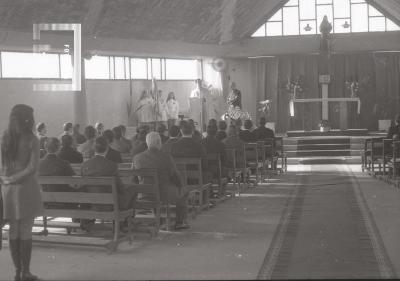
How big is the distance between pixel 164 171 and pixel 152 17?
471 inches

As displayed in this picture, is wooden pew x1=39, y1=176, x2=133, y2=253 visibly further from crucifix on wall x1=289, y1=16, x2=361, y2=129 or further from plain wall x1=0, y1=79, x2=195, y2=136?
crucifix on wall x1=289, y1=16, x2=361, y2=129

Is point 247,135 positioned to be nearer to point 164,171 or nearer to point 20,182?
point 164,171

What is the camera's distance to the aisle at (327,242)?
5.08m

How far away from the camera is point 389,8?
21.5m

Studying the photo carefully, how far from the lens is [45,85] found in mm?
16859

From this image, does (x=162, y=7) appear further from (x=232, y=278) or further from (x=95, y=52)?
(x=232, y=278)

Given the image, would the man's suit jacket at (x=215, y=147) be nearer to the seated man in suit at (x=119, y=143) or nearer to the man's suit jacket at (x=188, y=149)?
the man's suit jacket at (x=188, y=149)

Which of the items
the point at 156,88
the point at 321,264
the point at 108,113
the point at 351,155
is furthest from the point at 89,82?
the point at 321,264

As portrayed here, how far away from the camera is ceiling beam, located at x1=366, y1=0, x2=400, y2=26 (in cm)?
2041

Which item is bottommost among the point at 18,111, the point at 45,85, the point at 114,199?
the point at 114,199

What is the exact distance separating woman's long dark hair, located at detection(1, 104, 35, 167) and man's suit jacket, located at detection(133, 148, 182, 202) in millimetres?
2210

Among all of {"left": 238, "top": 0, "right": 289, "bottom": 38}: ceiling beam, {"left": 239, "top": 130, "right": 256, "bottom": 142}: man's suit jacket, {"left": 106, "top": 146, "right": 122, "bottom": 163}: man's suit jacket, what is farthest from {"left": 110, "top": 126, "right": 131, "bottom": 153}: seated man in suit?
{"left": 238, "top": 0, "right": 289, "bottom": 38}: ceiling beam

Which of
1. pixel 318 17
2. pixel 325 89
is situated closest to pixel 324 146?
pixel 325 89

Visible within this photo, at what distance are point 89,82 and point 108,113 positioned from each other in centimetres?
116
